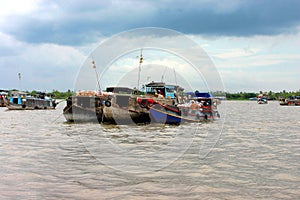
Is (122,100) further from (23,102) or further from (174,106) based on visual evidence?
(23,102)

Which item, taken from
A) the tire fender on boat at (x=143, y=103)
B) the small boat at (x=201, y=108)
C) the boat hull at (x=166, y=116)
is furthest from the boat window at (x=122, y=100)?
the small boat at (x=201, y=108)

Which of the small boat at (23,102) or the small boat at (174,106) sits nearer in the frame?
the small boat at (174,106)

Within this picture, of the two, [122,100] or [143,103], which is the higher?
[122,100]

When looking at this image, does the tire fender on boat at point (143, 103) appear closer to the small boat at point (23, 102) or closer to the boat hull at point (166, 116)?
the boat hull at point (166, 116)

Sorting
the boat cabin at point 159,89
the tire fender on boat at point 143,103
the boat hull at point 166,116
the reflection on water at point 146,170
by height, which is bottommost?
the reflection on water at point 146,170

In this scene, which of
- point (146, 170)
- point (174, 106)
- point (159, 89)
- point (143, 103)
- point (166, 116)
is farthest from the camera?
point (159, 89)

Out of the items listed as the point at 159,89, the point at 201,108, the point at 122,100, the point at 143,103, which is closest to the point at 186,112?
the point at 159,89

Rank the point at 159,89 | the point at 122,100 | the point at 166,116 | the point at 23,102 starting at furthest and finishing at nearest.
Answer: the point at 23,102, the point at 159,89, the point at 166,116, the point at 122,100

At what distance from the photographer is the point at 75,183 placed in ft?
25.0

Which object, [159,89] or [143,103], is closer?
[143,103]

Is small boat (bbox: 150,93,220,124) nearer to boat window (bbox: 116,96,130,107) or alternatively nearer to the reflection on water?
boat window (bbox: 116,96,130,107)

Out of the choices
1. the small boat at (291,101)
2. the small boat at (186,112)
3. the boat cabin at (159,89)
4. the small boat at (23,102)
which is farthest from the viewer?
the small boat at (291,101)

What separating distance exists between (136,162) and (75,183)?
2.76 m

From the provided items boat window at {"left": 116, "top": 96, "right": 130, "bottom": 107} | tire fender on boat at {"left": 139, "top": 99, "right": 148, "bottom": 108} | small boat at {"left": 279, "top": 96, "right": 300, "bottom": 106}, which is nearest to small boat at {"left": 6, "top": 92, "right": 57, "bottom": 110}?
boat window at {"left": 116, "top": 96, "right": 130, "bottom": 107}
